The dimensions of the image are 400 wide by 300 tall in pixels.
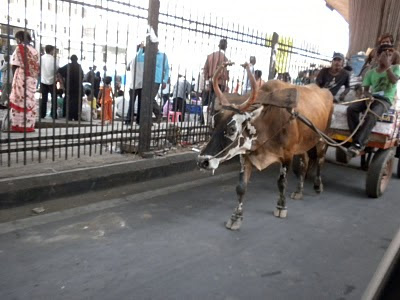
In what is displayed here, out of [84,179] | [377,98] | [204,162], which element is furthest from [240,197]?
[377,98]

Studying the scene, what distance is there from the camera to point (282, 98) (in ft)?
12.7

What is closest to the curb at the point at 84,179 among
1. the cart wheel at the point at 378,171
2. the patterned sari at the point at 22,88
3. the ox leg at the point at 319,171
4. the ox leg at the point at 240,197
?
the ox leg at the point at 240,197

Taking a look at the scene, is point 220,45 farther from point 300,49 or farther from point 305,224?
point 305,224

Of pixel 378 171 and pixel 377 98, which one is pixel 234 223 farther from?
pixel 377 98

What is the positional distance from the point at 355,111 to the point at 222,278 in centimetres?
346

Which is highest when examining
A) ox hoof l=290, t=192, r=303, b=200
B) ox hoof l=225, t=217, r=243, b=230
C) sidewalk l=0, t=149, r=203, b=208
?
sidewalk l=0, t=149, r=203, b=208

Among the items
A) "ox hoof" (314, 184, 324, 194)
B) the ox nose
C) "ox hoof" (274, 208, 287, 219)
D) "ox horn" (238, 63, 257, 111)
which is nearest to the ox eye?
"ox horn" (238, 63, 257, 111)

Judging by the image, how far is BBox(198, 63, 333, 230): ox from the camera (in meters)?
3.74

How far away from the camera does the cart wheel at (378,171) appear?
539 cm

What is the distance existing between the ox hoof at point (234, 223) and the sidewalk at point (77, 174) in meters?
1.87

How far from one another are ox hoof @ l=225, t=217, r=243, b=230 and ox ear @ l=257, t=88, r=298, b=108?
1.33 m

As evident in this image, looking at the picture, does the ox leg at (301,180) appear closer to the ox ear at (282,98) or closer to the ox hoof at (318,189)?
the ox hoof at (318,189)

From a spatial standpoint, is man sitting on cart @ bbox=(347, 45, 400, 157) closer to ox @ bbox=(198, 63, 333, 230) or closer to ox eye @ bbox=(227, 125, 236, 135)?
ox @ bbox=(198, 63, 333, 230)

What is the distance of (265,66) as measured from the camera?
820 centimetres
